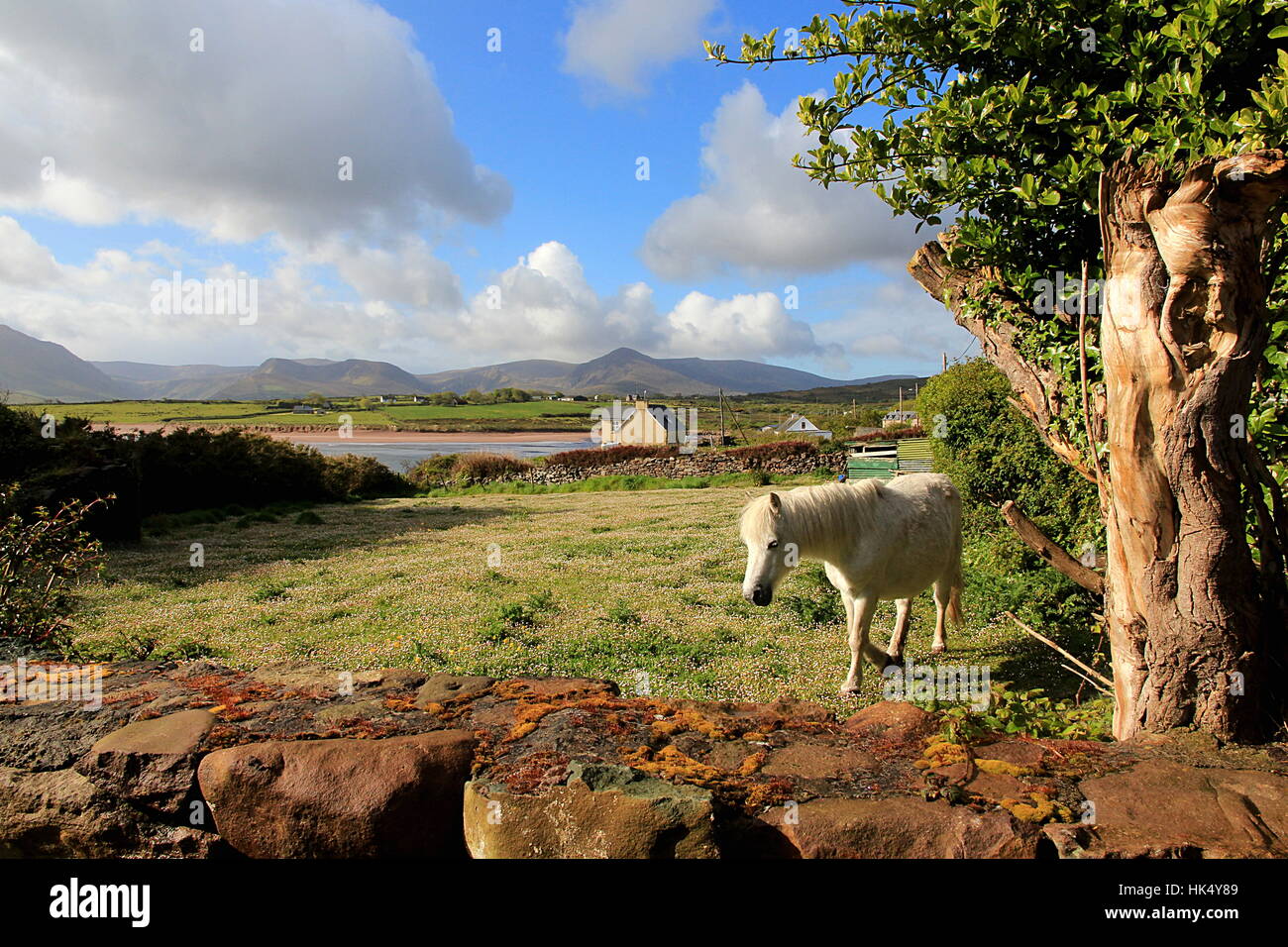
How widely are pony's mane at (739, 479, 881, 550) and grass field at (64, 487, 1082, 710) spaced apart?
161cm

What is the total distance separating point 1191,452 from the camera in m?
3.37

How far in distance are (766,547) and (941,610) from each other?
11.6ft

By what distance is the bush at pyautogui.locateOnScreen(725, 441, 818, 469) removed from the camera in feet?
127

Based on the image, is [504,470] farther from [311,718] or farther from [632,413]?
[311,718]

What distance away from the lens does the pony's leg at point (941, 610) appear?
339 inches

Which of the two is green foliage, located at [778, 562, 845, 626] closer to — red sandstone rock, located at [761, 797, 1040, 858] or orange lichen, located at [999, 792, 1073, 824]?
orange lichen, located at [999, 792, 1073, 824]

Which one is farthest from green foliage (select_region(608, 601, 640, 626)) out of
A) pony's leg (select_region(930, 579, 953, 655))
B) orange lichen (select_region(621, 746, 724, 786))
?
orange lichen (select_region(621, 746, 724, 786))

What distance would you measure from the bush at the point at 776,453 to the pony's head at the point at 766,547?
3218 centimetres

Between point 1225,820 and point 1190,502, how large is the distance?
1514mm

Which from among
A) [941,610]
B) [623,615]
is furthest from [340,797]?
[941,610]

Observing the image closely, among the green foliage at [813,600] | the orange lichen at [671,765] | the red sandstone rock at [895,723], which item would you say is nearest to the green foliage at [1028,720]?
the red sandstone rock at [895,723]

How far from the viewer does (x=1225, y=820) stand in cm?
264

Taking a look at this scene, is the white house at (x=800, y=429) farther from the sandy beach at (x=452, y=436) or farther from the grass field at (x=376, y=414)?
the grass field at (x=376, y=414)

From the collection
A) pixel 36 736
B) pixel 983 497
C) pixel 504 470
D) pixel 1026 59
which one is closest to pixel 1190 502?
pixel 1026 59
